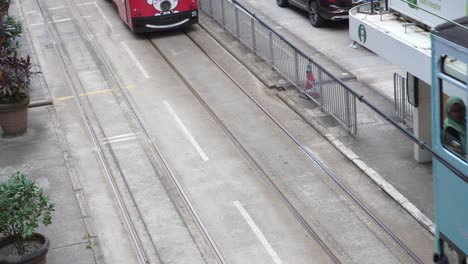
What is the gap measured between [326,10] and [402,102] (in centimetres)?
775

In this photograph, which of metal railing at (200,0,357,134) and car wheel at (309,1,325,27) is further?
car wheel at (309,1,325,27)

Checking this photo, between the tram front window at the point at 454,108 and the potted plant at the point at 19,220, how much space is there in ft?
19.0

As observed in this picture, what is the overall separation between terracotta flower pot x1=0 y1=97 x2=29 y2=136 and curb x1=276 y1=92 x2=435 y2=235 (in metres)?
5.99

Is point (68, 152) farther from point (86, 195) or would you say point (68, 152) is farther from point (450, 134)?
point (450, 134)

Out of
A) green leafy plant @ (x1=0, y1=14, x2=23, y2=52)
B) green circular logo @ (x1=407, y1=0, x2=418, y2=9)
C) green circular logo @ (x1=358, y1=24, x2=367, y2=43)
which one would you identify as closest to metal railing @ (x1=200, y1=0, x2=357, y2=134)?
green circular logo @ (x1=358, y1=24, x2=367, y2=43)

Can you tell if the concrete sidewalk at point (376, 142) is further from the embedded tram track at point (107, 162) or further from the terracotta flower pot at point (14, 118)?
the terracotta flower pot at point (14, 118)

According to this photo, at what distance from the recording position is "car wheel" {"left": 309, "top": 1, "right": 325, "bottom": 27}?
25172 mm

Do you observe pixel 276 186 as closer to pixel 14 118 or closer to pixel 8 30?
pixel 14 118

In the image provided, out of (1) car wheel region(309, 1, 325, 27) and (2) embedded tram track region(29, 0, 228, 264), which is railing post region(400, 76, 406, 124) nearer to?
(2) embedded tram track region(29, 0, 228, 264)

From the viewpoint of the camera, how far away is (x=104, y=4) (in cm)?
2936

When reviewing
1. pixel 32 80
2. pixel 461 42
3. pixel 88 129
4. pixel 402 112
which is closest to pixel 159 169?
pixel 88 129

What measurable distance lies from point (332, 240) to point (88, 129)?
725 cm

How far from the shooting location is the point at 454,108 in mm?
9477

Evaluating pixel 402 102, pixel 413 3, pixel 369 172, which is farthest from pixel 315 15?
pixel 369 172
